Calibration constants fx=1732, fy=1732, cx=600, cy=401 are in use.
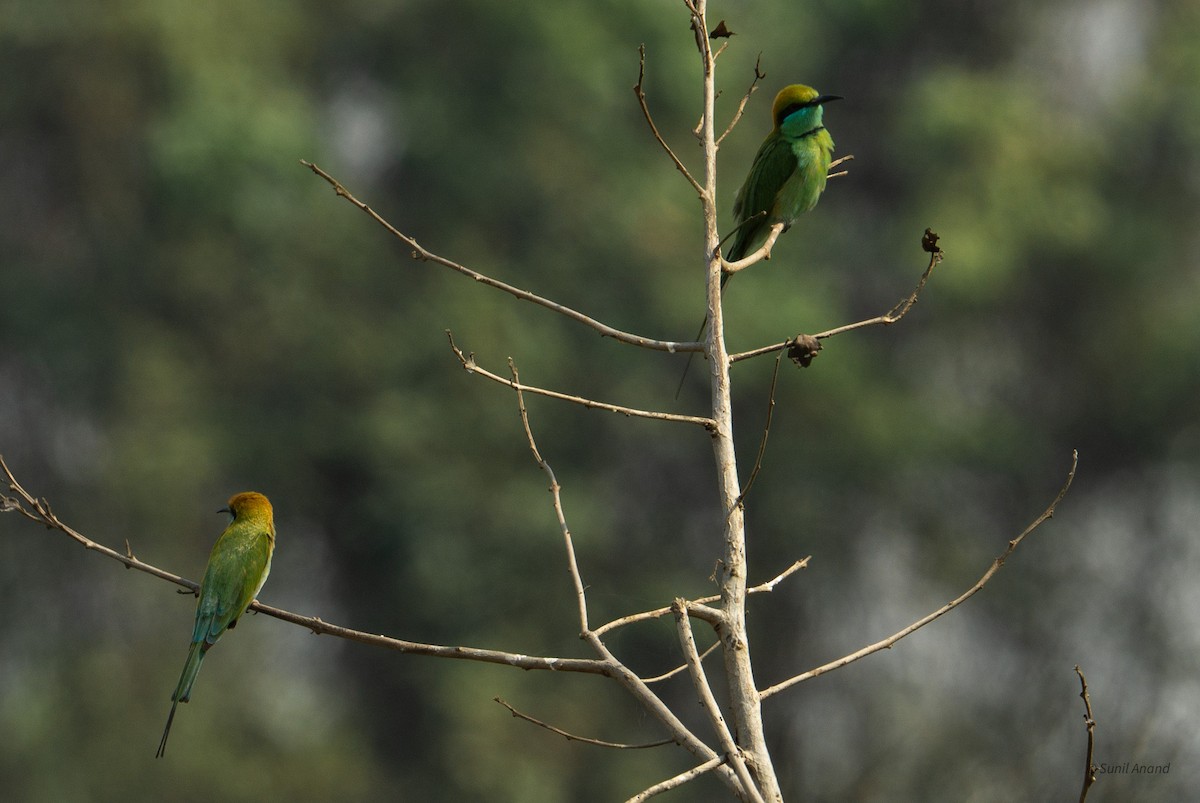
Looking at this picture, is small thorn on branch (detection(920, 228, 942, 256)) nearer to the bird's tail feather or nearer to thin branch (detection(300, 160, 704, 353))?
thin branch (detection(300, 160, 704, 353))

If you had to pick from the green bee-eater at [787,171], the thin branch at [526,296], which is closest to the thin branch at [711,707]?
the thin branch at [526,296]

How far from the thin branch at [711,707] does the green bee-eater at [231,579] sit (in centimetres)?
165

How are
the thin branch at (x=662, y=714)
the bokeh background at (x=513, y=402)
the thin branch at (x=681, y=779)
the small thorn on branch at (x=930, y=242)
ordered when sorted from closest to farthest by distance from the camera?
the thin branch at (x=681, y=779), the thin branch at (x=662, y=714), the small thorn on branch at (x=930, y=242), the bokeh background at (x=513, y=402)

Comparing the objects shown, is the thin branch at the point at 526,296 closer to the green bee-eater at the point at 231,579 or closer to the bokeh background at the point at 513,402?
the green bee-eater at the point at 231,579

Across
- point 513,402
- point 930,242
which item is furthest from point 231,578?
point 513,402

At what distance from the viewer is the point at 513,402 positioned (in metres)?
14.5

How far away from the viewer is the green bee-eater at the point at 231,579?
164 inches

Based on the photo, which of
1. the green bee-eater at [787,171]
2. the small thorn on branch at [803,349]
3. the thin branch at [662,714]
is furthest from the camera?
the green bee-eater at [787,171]

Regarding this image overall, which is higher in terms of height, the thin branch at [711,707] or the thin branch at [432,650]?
the thin branch at [711,707]

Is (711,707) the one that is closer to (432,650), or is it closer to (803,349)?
(432,650)

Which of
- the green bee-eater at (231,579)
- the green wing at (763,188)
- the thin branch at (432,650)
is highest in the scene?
the green wing at (763,188)

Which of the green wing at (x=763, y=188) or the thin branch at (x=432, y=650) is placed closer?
the thin branch at (x=432, y=650)

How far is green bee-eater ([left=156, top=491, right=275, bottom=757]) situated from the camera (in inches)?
164

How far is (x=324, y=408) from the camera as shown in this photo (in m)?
15.0
